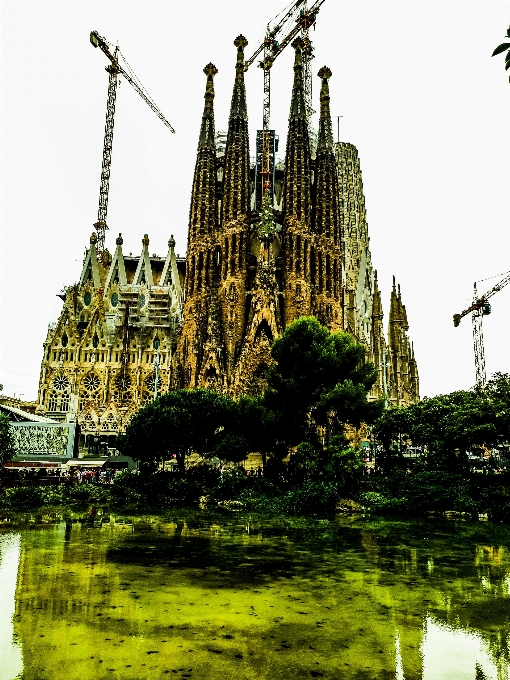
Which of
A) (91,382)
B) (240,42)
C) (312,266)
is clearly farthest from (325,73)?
(91,382)

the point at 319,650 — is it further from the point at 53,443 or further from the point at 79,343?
the point at 79,343

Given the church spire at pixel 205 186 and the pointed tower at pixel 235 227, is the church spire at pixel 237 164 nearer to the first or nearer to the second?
the pointed tower at pixel 235 227

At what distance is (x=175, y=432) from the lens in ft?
118

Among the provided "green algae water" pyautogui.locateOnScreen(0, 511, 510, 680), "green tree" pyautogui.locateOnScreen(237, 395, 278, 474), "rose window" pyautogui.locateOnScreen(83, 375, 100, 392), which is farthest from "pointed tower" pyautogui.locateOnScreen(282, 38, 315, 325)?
"green algae water" pyautogui.locateOnScreen(0, 511, 510, 680)

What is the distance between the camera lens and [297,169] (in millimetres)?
58844

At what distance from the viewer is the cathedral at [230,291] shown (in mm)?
55375

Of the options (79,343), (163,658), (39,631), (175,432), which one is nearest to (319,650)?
(163,658)

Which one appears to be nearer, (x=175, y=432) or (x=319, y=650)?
(x=319, y=650)

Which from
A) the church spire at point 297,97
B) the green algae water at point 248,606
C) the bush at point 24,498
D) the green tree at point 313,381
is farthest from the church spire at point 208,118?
the green algae water at point 248,606

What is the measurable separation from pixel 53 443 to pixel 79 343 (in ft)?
112

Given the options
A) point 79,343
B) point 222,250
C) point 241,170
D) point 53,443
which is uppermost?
point 241,170

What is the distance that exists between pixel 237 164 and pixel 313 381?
101 feet

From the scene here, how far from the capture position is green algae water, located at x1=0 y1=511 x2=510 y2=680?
30.8 feet

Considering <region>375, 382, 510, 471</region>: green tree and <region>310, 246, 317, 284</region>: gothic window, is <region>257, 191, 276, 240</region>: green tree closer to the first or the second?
<region>310, 246, 317, 284</region>: gothic window
